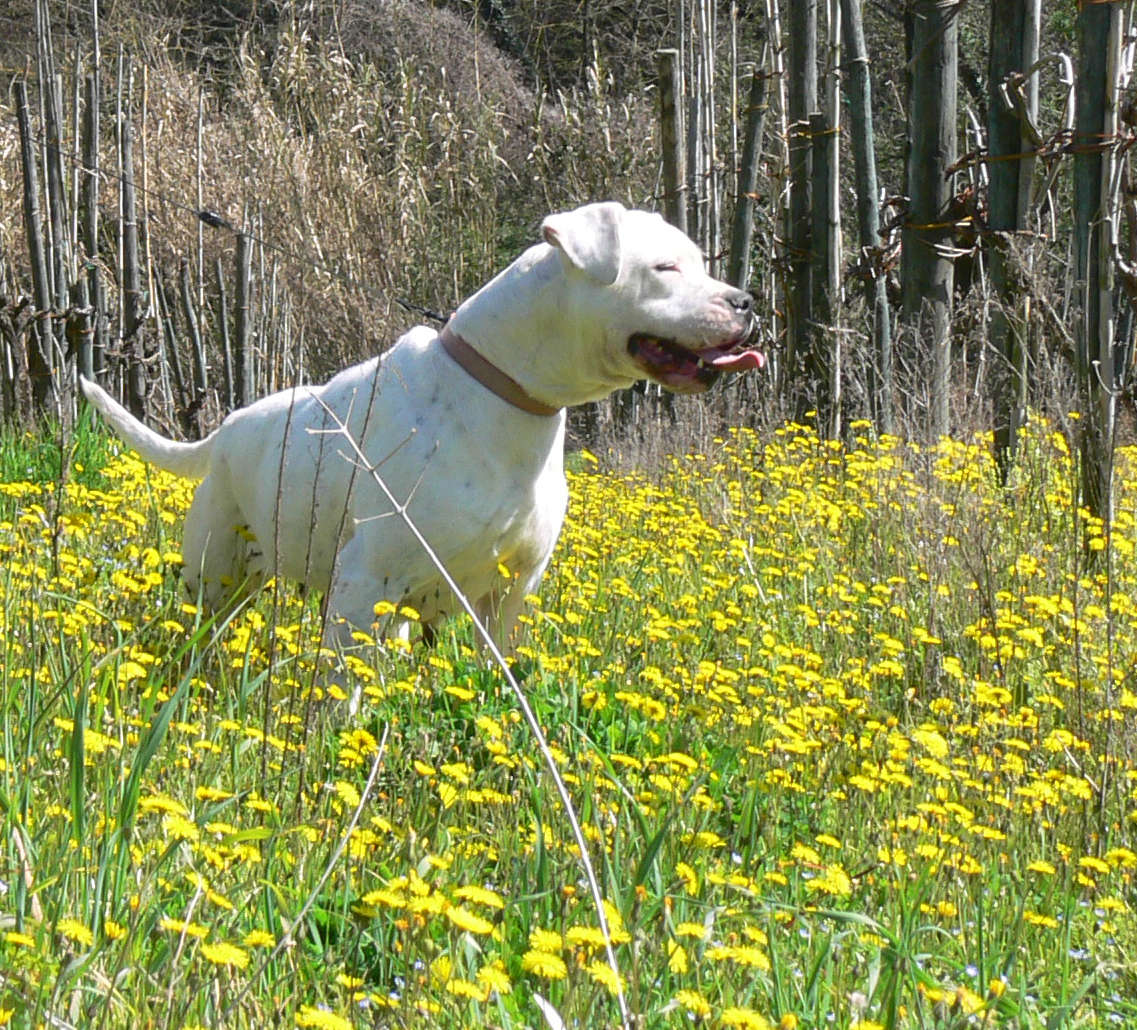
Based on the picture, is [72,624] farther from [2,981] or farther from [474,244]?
[474,244]

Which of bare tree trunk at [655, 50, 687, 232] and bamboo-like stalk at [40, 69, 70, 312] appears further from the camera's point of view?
bare tree trunk at [655, 50, 687, 232]

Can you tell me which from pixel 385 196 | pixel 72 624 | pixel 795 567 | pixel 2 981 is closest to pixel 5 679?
pixel 72 624

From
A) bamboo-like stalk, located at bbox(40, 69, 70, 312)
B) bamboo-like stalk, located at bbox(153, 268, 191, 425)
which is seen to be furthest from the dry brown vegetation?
bamboo-like stalk, located at bbox(40, 69, 70, 312)

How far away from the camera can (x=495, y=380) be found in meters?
4.07

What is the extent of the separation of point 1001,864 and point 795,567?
2.26 m

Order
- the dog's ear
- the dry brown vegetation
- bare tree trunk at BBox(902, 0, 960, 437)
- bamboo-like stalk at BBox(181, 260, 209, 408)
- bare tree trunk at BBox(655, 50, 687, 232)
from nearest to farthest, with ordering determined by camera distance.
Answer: the dog's ear → bare tree trunk at BBox(902, 0, 960, 437) → bamboo-like stalk at BBox(181, 260, 209, 408) → bare tree trunk at BBox(655, 50, 687, 232) → the dry brown vegetation

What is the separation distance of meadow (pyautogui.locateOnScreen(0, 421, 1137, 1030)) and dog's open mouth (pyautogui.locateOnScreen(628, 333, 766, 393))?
0.60 m

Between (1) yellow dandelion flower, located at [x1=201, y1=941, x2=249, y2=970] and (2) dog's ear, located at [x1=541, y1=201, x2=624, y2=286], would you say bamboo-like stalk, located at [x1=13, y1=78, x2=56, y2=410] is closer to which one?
(2) dog's ear, located at [x1=541, y1=201, x2=624, y2=286]

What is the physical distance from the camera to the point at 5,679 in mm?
2830

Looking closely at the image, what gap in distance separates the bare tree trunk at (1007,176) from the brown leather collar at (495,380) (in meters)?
2.86

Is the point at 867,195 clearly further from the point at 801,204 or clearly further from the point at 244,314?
the point at 244,314

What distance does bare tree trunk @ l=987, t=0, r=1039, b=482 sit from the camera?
639 centimetres

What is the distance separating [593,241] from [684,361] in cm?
40

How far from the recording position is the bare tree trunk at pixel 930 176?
22.4ft
